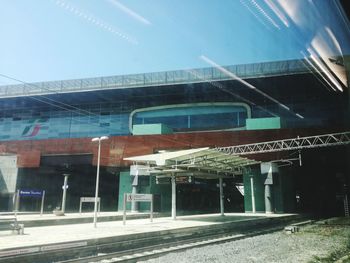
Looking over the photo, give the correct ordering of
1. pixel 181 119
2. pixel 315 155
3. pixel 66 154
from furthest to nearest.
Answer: pixel 181 119 < pixel 66 154 < pixel 315 155

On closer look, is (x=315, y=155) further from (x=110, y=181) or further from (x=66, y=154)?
(x=66, y=154)

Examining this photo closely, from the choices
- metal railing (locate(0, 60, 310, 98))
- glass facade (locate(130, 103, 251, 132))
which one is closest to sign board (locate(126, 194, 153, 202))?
metal railing (locate(0, 60, 310, 98))

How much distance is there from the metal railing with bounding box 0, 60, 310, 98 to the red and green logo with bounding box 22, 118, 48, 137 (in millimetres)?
4417

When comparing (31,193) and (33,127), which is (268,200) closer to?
(31,193)

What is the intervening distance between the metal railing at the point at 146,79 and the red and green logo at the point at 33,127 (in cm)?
442

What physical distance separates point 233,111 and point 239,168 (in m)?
15.6

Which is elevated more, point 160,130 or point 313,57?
point 160,130

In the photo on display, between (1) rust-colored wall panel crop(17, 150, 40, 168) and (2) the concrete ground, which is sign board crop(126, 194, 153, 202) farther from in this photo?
(1) rust-colored wall panel crop(17, 150, 40, 168)

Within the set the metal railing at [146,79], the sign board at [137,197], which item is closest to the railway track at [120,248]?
the sign board at [137,197]

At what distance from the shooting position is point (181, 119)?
4534 cm

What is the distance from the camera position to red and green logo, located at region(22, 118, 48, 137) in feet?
161

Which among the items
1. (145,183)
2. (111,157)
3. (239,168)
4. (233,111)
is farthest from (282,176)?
(111,157)

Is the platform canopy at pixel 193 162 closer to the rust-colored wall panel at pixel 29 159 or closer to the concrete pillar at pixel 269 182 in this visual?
the concrete pillar at pixel 269 182

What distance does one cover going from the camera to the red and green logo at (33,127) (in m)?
49.2
